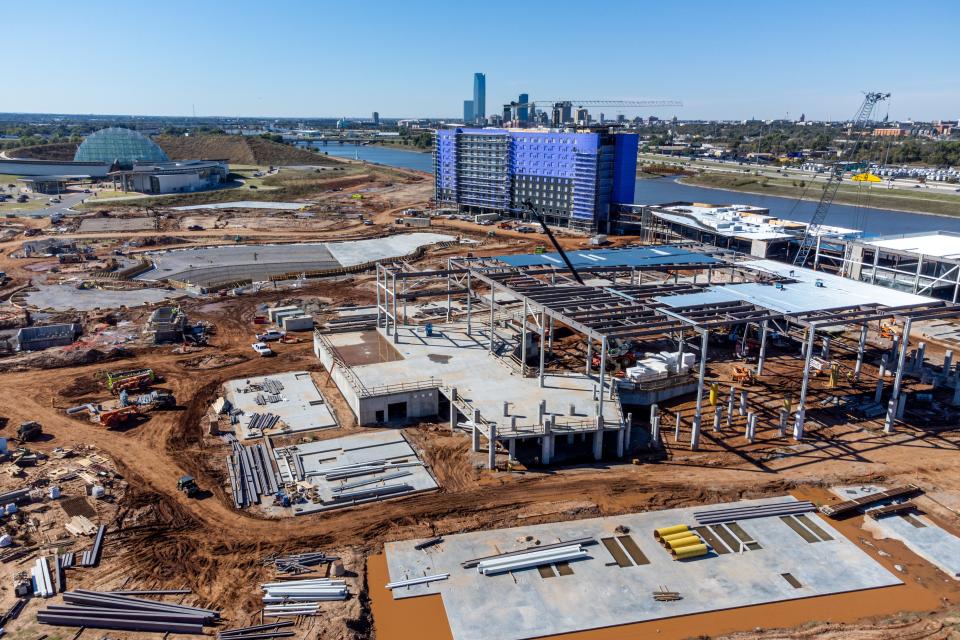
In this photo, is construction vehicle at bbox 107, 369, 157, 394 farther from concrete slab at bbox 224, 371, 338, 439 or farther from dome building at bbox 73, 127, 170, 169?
dome building at bbox 73, 127, 170, 169

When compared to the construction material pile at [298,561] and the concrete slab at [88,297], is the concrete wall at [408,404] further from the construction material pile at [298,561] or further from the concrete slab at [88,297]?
the concrete slab at [88,297]

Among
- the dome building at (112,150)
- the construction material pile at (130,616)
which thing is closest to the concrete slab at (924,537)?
the construction material pile at (130,616)

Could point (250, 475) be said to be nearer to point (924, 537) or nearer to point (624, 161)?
point (924, 537)

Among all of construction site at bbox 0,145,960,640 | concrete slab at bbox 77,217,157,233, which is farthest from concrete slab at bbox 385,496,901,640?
concrete slab at bbox 77,217,157,233

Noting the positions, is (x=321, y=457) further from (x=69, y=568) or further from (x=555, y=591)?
(x=555, y=591)

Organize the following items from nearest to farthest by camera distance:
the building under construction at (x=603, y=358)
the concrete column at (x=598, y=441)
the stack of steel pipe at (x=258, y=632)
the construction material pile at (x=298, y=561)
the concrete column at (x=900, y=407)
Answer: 1. the stack of steel pipe at (x=258, y=632)
2. the construction material pile at (x=298, y=561)
3. the concrete column at (x=598, y=441)
4. the building under construction at (x=603, y=358)
5. the concrete column at (x=900, y=407)
